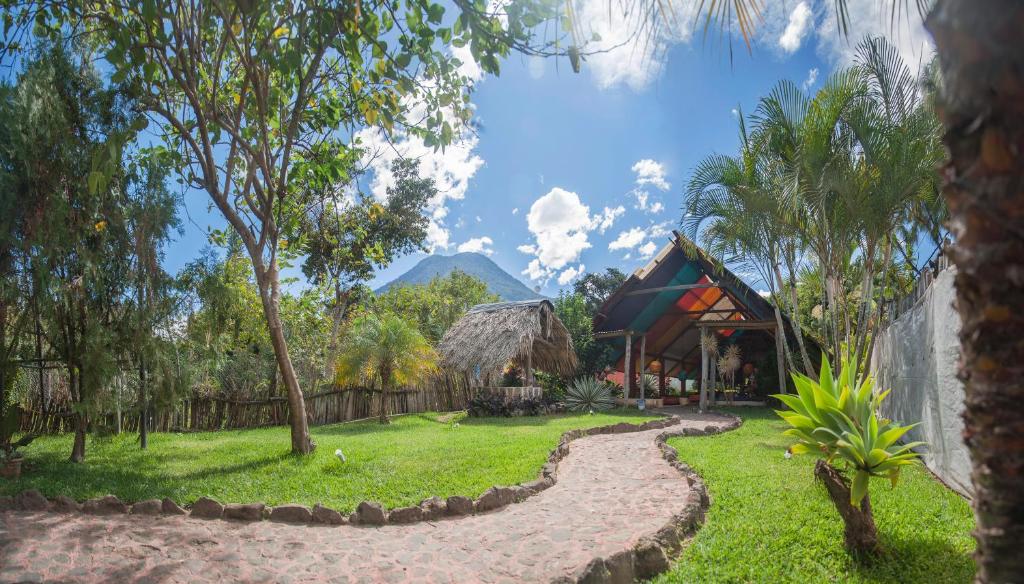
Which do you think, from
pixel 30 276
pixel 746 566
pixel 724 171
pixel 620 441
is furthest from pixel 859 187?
pixel 30 276

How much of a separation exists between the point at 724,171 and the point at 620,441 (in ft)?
16.9

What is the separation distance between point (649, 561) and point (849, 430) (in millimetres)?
1597

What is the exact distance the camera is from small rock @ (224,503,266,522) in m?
4.79

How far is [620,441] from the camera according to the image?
958cm

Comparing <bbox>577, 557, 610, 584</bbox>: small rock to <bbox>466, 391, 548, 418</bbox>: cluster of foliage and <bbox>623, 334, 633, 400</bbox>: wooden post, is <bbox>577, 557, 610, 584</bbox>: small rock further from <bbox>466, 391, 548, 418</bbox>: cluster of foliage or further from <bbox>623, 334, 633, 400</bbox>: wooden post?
<bbox>623, 334, 633, 400</bbox>: wooden post

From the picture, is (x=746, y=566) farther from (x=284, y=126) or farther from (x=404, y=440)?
(x=284, y=126)

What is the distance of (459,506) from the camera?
193 inches

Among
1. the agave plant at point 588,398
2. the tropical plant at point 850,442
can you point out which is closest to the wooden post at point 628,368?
the agave plant at point 588,398

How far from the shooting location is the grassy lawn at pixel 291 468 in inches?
219

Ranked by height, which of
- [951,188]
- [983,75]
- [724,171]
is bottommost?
[951,188]

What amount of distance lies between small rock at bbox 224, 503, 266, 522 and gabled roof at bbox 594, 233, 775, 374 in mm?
11725

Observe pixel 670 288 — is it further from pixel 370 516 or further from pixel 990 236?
pixel 990 236

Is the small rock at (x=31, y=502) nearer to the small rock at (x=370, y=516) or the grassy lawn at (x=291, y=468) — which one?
the grassy lawn at (x=291, y=468)

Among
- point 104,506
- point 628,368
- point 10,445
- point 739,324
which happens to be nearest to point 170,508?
point 104,506
